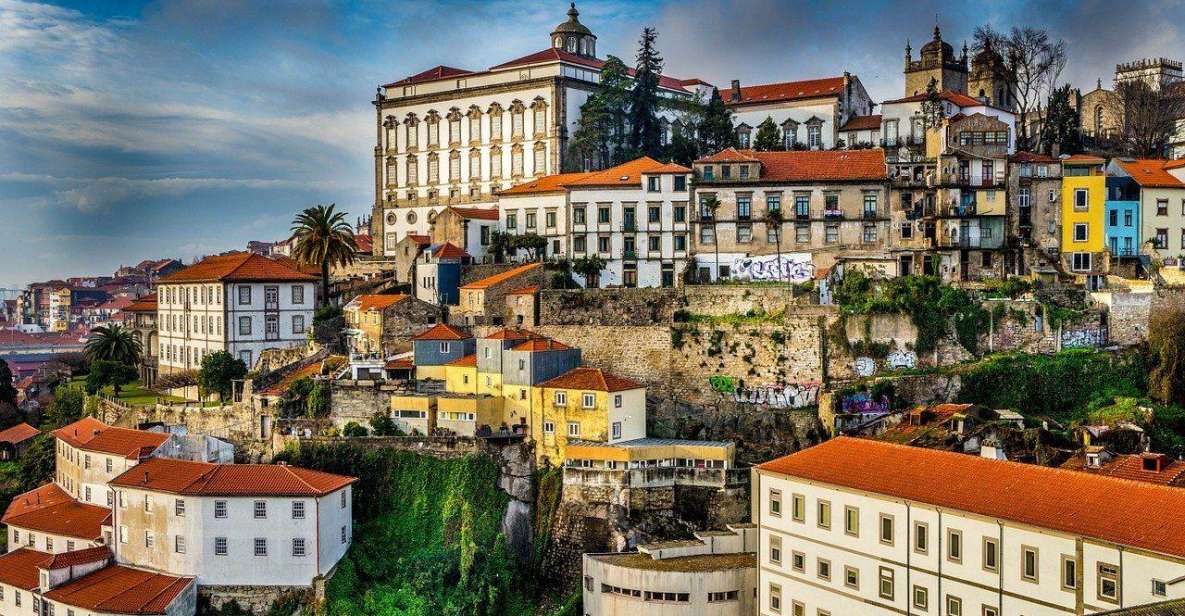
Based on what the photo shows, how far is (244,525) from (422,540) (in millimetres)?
6403

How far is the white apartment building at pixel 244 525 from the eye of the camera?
41.3 metres

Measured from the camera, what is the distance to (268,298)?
6059cm

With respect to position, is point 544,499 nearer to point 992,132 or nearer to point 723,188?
point 723,188

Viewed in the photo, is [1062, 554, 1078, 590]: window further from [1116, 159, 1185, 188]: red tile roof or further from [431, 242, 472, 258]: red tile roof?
[431, 242, 472, 258]: red tile roof

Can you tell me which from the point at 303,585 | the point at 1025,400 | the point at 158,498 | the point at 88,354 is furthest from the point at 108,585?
the point at 1025,400

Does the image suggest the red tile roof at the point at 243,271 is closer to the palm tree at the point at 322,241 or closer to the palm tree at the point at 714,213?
the palm tree at the point at 322,241

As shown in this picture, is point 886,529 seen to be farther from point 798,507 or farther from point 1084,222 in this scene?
point 1084,222

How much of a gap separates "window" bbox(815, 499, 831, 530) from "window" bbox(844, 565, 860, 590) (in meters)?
1.36

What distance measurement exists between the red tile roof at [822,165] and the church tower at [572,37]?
24.7 metres

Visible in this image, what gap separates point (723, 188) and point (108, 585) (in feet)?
101

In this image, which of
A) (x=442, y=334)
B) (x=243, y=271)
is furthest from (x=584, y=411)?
(x=243, y=271)

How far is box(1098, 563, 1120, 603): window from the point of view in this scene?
2708 centimetres

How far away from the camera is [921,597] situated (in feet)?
104

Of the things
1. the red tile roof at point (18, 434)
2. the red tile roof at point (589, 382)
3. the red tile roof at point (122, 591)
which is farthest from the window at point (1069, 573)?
the red tile roof at point (18, 434)
